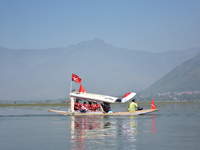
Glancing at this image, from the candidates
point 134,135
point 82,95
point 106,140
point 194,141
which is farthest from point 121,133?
point 82,95

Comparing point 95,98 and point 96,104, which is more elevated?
point 95,98

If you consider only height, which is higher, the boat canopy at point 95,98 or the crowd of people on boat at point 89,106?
the boat canopy at point 95,98

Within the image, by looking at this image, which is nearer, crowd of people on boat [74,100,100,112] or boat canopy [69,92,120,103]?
boat canopy [69,92,120,103]

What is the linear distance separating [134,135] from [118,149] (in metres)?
6.24

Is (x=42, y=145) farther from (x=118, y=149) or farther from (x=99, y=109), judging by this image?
(x=99, y=109)

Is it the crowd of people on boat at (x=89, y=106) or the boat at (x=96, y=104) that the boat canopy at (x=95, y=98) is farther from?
the crowd of people on boat at (x=89, y=106)

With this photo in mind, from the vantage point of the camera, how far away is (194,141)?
24.5 m

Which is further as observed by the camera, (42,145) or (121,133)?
(121,133)

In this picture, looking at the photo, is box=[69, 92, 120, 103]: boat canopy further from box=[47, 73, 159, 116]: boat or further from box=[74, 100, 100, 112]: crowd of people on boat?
box=[74, 100, 100, 112]: crowd of people on boat

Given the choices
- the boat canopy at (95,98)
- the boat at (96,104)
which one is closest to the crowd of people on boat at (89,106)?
the boat at (96,104)

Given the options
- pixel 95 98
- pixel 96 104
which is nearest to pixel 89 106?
pixel 96 104

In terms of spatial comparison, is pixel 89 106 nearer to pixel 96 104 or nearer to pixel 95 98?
pixel 96 104

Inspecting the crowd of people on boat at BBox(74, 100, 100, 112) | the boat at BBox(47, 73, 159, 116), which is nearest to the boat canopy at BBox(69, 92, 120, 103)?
the boat at BBox(47, 73, 159, 116)

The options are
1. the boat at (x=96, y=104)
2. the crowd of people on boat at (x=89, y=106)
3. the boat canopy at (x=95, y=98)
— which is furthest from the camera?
the crowd of people on boat at (x=89, y=106)
